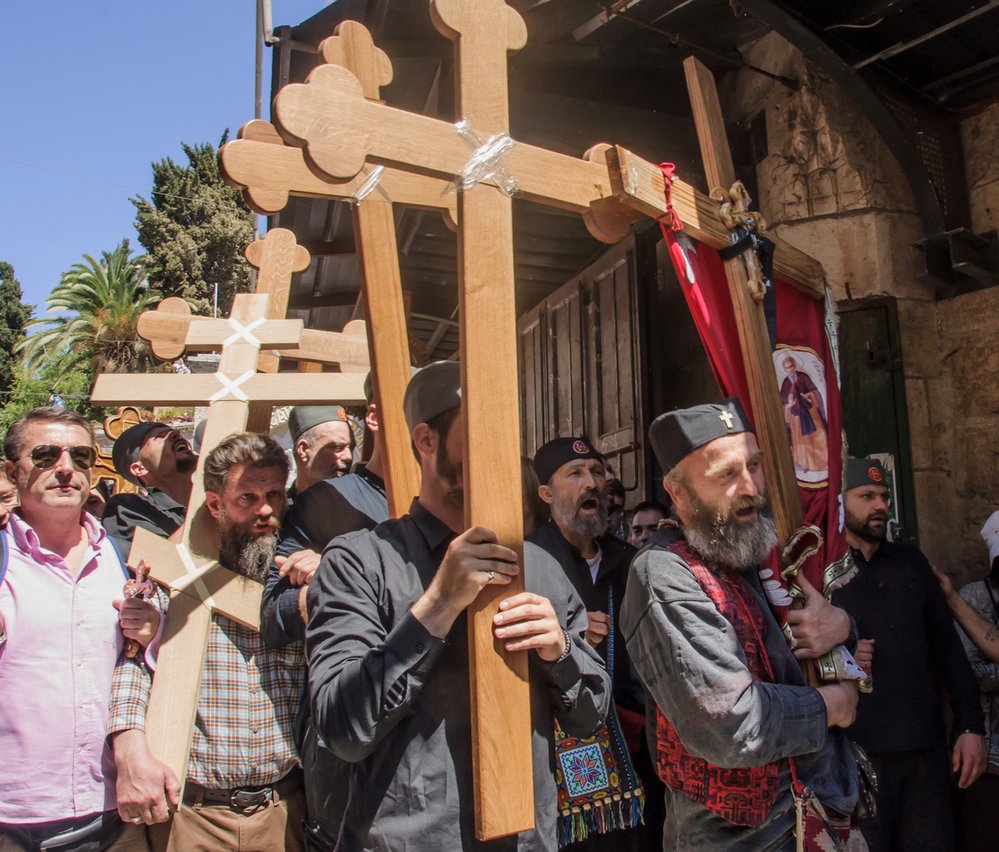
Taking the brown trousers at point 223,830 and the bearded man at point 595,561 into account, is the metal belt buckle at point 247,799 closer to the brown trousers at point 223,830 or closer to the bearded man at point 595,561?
the brown trousers at point 223,830

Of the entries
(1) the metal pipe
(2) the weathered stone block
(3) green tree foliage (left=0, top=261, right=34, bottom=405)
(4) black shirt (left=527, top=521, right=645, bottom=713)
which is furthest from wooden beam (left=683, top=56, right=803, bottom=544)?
(3) green tree foliage (left=0, top=261, right=34, bottom=405)

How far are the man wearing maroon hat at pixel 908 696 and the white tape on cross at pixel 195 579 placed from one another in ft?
7.82

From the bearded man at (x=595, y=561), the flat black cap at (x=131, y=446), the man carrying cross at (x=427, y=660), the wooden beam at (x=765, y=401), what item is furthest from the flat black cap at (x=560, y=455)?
the flat black cap at (x=131, y=446)

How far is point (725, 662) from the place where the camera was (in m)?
1.83

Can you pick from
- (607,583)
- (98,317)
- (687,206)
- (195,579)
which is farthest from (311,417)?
(98,317)

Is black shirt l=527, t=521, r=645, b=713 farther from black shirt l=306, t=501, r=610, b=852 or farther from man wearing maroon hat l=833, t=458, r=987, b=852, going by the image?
black shirt l=306, t=501, r=610, b=852

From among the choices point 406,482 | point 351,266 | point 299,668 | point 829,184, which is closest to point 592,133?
point 829,184

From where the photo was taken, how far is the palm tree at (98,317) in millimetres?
31391

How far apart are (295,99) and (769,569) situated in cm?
167

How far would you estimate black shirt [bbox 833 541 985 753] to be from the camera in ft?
10.1

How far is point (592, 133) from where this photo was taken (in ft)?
14.5

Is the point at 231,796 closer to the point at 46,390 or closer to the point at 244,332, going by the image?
the point at 244,332

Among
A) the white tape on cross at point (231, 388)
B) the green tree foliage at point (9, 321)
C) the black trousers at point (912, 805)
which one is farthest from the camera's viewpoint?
the green tree foliage at point (9, 321)

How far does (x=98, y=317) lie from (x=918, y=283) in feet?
111
